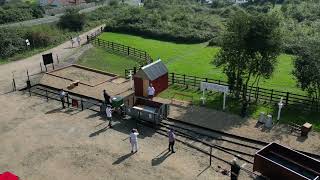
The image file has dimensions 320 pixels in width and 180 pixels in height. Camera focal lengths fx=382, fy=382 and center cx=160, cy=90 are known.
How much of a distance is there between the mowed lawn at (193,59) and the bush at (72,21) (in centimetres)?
431

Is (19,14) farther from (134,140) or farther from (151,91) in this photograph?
(134,140)

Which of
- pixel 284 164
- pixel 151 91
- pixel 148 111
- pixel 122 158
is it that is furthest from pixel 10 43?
pixel 284 164

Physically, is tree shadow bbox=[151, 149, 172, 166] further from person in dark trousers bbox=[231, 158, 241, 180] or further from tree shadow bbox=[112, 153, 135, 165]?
person in dark trousers bbox=[231, 158, 241, 180]

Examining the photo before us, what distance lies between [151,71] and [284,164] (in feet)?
42.8

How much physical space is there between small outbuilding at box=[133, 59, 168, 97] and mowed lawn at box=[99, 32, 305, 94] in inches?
168

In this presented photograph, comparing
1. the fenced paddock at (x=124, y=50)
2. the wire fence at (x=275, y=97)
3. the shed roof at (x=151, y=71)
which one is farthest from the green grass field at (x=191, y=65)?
the shed roof at (x=151, y=71)

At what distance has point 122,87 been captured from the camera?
30.9 meters

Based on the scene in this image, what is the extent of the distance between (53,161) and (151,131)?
6.17 meters

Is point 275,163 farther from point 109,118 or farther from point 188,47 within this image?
point 188,47

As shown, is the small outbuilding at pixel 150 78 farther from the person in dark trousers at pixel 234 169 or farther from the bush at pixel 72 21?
the bush at pixel 72 21

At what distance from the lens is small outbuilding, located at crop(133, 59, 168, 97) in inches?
1104

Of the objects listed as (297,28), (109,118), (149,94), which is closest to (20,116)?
(109,118)

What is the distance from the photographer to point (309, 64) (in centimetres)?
2506

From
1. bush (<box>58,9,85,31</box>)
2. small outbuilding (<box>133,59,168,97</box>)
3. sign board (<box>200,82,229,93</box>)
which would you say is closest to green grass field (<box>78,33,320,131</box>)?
small outbuilding (<box>133,59,168,97</box>)
